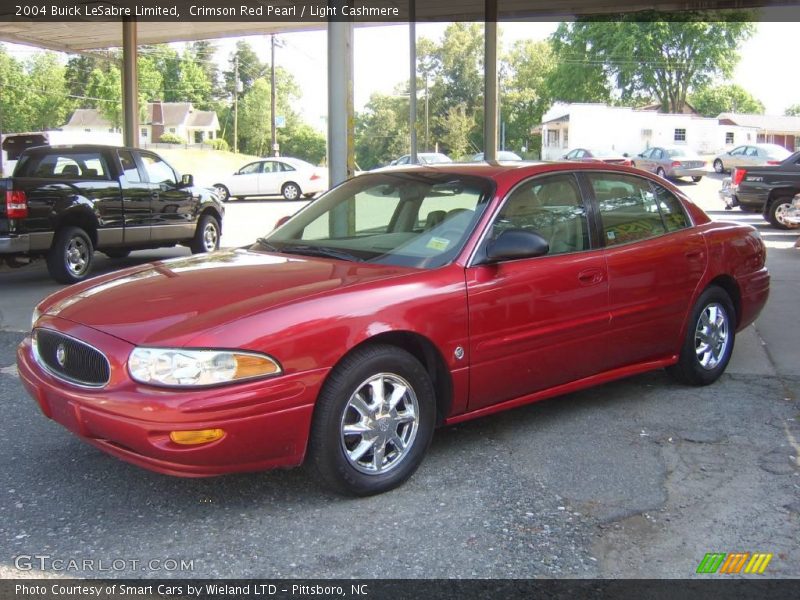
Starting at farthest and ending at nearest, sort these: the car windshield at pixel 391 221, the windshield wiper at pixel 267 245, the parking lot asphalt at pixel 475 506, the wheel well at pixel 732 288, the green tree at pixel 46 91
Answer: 1. the green tree at pixel 46 91
2. the wheel well at pixel 732 288
3. the windshield wiper at pixel 267 245
4. the car windshield at pixel 391 221
5. the parking lot asphalt at pixel 475 506

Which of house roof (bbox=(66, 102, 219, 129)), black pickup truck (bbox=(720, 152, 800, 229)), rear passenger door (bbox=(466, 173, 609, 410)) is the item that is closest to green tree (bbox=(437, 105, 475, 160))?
house roof (bbox=(66, 102, 219, 129))

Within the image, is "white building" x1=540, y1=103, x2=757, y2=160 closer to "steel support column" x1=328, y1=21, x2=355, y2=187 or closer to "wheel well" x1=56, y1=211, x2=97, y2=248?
"wheel well" x1=56, y1=211, x2=97, y2=248

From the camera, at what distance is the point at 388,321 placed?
3736 millimetres

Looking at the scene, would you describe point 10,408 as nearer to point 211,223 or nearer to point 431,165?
point 431,165

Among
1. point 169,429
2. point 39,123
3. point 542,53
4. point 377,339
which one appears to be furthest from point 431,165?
point 39,123

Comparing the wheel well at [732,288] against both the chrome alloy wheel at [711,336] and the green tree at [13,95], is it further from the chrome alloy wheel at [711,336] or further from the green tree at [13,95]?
the green tree at [13,95]

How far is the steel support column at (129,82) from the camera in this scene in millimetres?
17875

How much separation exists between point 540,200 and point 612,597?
2378 mm

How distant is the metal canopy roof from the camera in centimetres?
1672

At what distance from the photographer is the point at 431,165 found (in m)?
5.06

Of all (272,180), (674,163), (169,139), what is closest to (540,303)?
(272,180)

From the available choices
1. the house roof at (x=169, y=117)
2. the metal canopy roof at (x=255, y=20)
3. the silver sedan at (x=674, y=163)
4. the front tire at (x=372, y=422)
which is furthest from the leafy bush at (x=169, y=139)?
the front tire at (x=372, y=422)

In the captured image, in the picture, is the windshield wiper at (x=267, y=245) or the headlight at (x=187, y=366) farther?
the windshield wiper at (x=267, y=245)

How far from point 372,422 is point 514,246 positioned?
1.16 m
